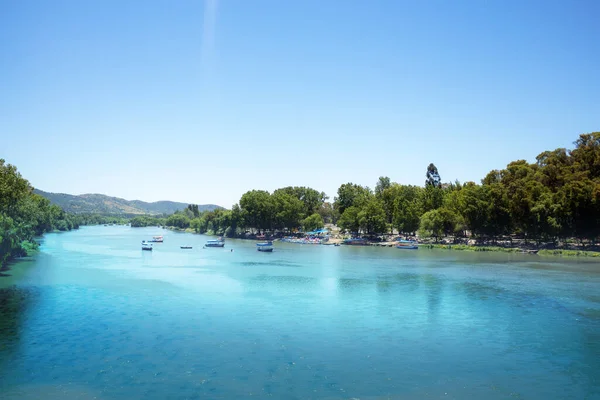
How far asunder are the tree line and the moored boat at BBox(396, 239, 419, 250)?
319cm

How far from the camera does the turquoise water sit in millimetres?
19297

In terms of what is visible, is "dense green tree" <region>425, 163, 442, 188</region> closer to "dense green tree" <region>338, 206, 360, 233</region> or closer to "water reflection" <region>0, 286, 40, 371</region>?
"dense green tree" <region>338, 206, 360, 233</region>

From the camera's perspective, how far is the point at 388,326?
29.5 m

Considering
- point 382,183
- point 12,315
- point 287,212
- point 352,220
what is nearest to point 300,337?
point 12,315

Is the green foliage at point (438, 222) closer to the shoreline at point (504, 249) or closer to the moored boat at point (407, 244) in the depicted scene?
the shoreline at point (504, 249)

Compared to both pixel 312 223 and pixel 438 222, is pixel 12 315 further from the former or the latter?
pixel 312 223

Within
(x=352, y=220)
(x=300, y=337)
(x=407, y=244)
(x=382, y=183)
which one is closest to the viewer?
(x=300, y=337)

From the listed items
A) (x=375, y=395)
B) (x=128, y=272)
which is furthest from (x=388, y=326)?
(x=128, y=272)

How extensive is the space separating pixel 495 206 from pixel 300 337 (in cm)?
7409

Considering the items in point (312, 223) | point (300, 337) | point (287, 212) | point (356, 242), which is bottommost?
point (300, 337)

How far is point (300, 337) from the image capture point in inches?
1050

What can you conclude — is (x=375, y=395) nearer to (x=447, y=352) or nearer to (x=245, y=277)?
(x=447, y=352)

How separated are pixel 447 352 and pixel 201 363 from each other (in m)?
13.0

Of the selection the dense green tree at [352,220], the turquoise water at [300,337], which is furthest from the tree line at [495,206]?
the turquoise water at [300,337]
